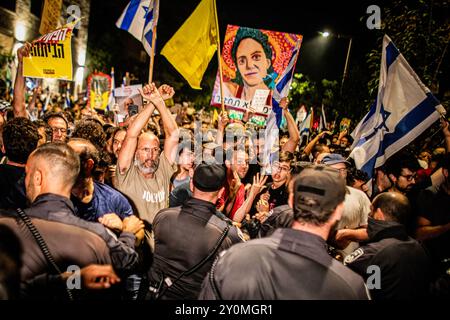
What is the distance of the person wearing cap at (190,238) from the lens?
278cm

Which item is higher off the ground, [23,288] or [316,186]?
[316,186]

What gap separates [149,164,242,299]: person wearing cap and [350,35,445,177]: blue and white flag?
287 cm

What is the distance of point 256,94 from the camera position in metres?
8.62

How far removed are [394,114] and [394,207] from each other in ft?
8.17

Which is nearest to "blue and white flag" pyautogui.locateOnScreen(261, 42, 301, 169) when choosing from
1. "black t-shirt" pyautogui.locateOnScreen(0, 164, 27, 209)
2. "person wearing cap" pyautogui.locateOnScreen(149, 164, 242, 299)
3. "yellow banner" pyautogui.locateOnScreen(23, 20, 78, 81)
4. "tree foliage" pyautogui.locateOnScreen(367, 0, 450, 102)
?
"tree foliage" pyautogui.locateOnScreen(367, 0, 450, 102)

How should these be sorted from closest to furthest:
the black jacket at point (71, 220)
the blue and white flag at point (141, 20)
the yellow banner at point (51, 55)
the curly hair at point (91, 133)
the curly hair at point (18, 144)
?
the black jacket at point (71, 220), the curly hair at point (18, 144), the curly hair at point (91, 133), the yellow banner at point (51, 55), the blue and white flag at point (141, 20)

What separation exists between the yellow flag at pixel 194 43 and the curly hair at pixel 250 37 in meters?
2.87

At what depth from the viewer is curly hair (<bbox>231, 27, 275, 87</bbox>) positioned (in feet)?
29.0

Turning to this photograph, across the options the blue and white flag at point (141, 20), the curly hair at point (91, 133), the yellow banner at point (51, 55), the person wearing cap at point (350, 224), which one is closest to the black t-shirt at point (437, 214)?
the person wearing cap at point (350, 224)

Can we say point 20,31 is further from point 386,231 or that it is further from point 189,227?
point 386,231

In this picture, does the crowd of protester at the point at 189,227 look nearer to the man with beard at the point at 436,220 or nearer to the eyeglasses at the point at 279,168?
the man with beard at the point at 436,220
